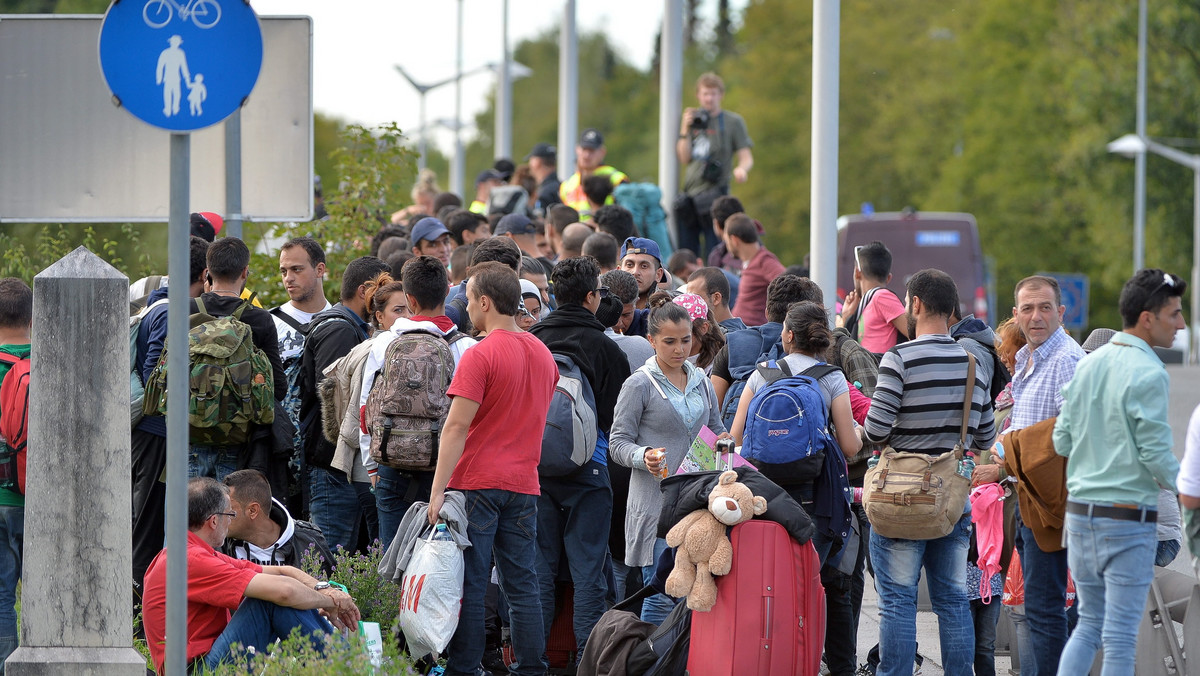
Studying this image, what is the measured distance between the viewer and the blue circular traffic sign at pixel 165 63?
5.36 m

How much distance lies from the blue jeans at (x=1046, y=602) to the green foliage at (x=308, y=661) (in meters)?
2.74

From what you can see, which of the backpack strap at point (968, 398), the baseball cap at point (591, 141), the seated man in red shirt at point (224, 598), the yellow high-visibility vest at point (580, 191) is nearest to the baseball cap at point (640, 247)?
the backpack strap at point (968, 398)

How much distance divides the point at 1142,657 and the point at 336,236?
23.0 ft

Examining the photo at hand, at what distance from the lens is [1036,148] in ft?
174

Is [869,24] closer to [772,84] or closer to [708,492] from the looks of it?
[772,84]

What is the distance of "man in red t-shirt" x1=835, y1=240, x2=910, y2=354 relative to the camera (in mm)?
9078

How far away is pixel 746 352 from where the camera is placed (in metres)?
8.28

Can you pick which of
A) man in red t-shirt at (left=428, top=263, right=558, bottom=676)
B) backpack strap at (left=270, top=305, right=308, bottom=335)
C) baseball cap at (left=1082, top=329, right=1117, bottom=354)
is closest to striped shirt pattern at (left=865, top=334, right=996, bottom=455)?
baseball cap at (left=1082, top=329, right=1117, bottom=354)

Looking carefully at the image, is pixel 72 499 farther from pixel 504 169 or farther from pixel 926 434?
pixel 504 169

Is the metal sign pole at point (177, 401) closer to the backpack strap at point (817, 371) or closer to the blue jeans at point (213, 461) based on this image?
the blue jeans at point (213, 461)

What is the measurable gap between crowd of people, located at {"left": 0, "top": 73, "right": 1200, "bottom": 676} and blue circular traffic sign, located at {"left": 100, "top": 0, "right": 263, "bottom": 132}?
184cm

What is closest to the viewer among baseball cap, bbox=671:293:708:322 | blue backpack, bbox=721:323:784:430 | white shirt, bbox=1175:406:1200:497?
white shirt, bbox=1175:406:1200:497

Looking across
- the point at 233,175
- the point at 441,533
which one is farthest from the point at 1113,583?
the point at 233,175

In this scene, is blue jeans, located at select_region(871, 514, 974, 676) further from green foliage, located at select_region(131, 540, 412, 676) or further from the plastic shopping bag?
green foliage, located at select_region(131, 540, 412, 676)
